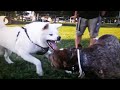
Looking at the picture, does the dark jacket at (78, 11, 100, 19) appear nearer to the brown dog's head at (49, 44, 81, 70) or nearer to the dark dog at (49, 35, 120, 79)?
the dark dog at (49, 35, 120, 79)

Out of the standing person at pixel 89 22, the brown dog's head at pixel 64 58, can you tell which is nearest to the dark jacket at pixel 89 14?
the standing person at pixel 89 22

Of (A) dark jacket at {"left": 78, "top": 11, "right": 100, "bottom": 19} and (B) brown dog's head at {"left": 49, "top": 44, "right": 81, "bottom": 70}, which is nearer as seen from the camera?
(A) dark jacket at {"left": 78, "top": 11, "right": 100, "bottom": 19}

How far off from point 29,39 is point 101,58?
0.82 metres

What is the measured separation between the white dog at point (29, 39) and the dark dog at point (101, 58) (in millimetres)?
164

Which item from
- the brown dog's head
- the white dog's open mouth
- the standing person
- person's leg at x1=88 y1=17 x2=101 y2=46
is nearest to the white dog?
the white dog's open mouth

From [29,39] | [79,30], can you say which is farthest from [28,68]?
[79,30]

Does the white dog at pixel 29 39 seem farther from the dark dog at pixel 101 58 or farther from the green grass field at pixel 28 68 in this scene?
the dark dog at pixel 101 58

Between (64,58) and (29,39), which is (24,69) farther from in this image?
(64,58)

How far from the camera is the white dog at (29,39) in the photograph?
357 cm

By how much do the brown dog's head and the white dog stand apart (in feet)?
0.34

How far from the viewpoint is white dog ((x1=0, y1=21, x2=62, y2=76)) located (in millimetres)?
3574
